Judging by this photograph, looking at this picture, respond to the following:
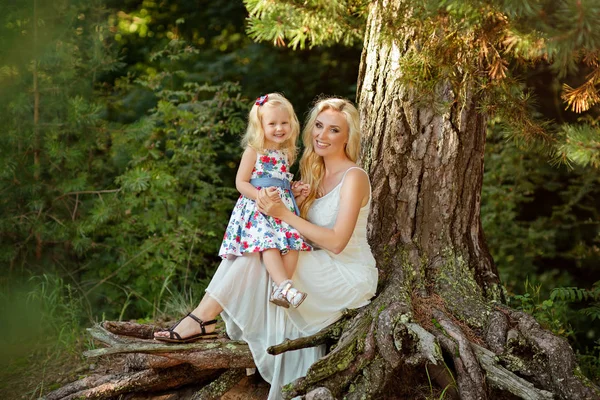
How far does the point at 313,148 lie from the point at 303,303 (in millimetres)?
813

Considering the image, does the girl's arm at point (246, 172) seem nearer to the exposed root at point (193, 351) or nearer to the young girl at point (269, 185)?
the young girl at point (269, 185)

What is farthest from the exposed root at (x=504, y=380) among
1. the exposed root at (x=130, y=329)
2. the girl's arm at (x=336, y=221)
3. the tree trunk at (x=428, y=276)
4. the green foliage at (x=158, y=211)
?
the green foliage at (x=158, y=211)

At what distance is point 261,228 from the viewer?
317cm

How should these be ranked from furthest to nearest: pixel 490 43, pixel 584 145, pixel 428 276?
pixel 428 276 < pixel 490 43 < pixel 584 145

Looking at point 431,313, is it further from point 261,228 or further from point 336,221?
point 261,228

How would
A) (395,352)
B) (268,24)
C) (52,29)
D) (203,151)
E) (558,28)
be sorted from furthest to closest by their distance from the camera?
(203,151) → (52,29) → (268,24) → (395,352) → (558,28)

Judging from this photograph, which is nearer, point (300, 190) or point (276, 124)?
point (276, 124)

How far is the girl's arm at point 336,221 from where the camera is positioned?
3145 mm

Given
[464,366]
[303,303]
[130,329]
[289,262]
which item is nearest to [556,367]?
[464,366]

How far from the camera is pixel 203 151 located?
5.38 metres

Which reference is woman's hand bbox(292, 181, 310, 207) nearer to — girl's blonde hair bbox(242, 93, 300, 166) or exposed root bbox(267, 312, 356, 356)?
girl's blonde hair bbox(242, 93, 300, 166)

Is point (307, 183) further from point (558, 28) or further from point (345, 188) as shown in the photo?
point (558, 28)

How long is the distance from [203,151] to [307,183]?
2.08 metres

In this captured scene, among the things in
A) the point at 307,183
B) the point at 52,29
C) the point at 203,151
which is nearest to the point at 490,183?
the point at 203,151
